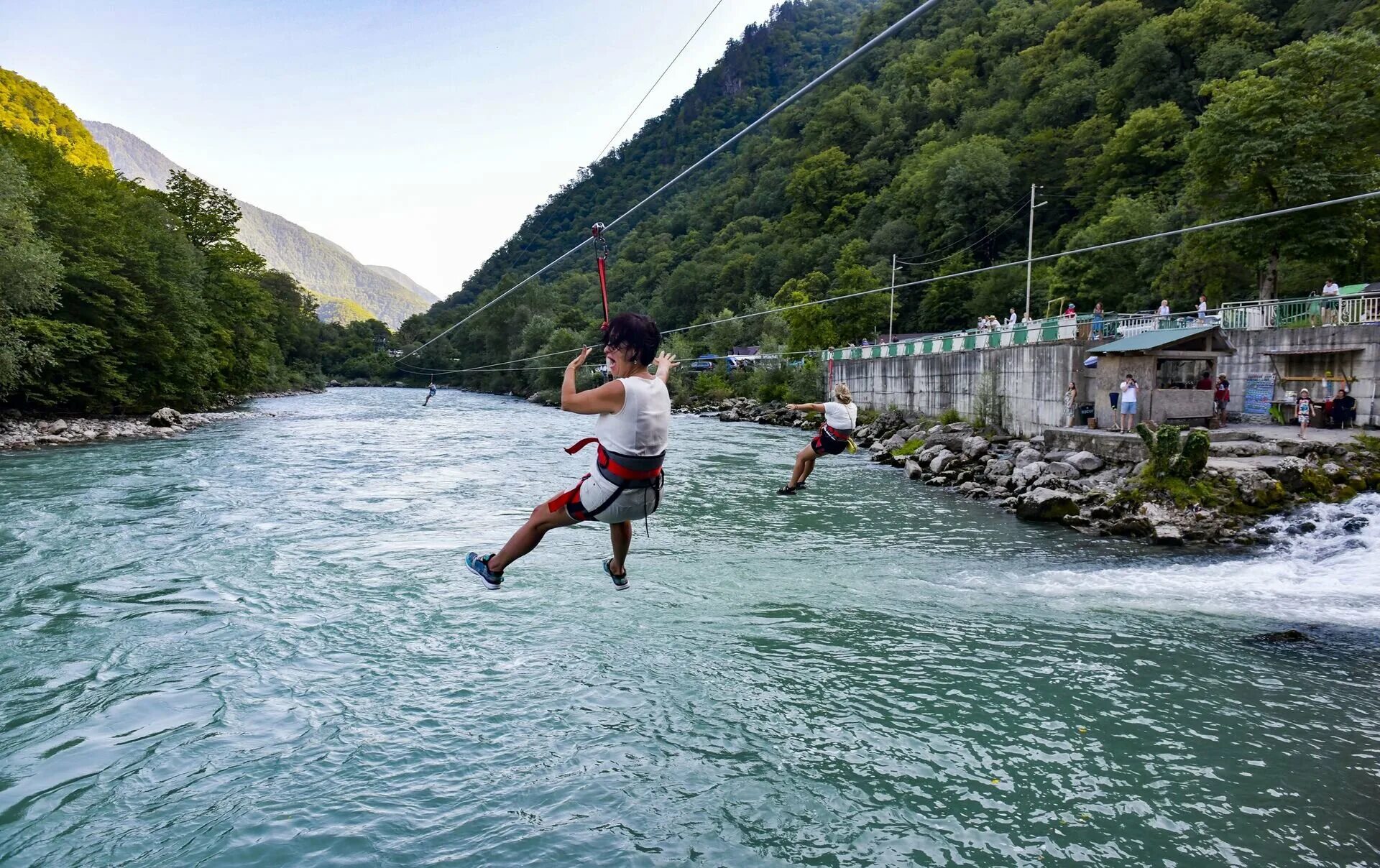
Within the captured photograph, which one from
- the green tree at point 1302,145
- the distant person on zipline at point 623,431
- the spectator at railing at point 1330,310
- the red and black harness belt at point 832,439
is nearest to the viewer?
the distant person on zipline at point 623,431

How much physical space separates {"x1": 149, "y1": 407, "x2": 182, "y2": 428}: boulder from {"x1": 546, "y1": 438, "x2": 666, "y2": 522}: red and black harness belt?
3967 centimetres

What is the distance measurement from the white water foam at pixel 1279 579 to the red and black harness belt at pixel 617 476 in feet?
32.3

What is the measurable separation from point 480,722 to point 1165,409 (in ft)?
74.6

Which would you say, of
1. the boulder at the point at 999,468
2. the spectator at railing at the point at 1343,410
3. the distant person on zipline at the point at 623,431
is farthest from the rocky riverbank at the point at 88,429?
the spectator at railing at the point at 1343,410

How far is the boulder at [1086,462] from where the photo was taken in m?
22.0

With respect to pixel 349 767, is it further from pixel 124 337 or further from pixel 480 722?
pixel 124 337

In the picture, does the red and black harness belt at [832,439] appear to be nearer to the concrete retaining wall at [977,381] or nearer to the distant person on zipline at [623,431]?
the distant person on zipline at [623,431]

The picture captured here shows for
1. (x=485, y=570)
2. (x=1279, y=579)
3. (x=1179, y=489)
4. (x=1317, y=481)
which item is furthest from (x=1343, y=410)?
(x=485, y=570)

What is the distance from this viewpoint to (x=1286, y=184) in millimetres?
31219

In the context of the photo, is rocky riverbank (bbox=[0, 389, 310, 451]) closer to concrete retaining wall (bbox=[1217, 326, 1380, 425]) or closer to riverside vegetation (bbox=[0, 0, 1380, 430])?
riverside vegetation (bbox=[0, 0, 1380, 430])

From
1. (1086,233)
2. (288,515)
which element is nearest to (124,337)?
(288,515)

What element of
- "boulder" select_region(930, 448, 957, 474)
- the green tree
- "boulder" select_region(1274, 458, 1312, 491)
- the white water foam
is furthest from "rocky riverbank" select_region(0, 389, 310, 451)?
the green tree

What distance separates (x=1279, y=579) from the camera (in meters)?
14.4

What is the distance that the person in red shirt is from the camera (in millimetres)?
24688
